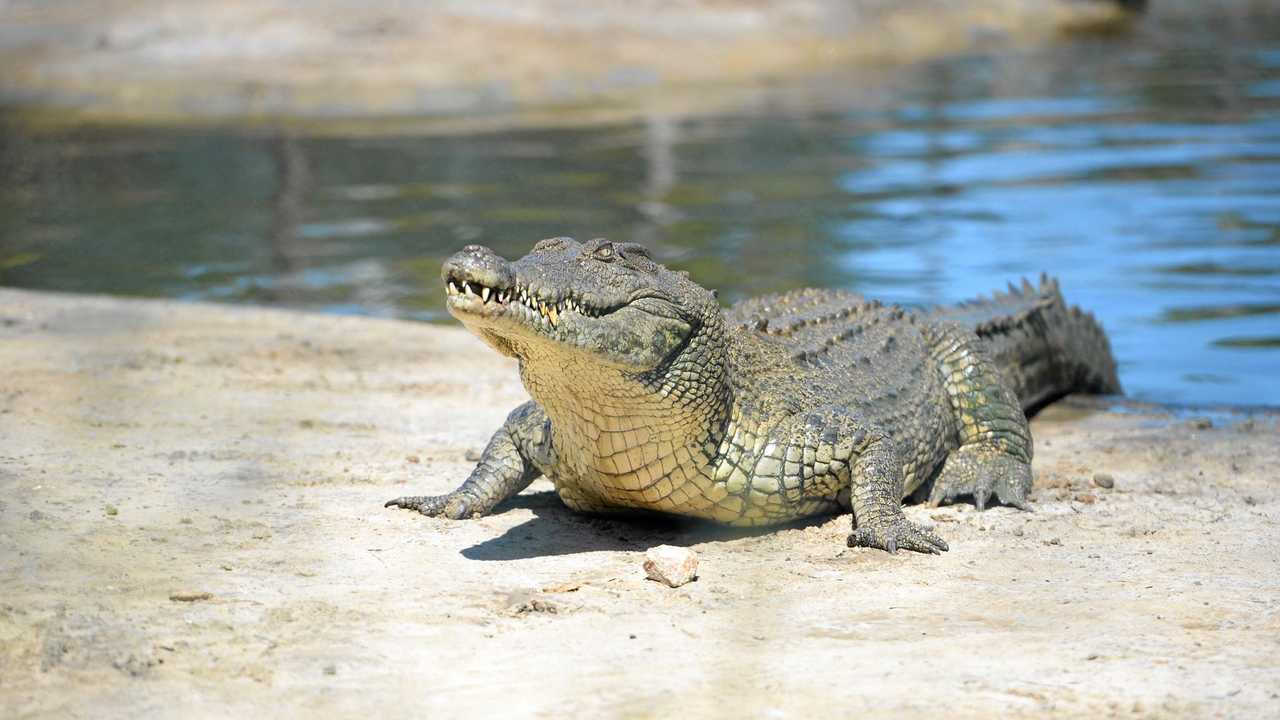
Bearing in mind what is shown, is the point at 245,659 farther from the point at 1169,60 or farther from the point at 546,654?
the point at 1169,60

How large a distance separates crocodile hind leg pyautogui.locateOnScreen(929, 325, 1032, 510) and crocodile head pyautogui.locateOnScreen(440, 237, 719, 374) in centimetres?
129

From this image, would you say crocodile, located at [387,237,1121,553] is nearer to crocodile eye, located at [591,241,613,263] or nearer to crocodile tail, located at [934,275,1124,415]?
crocodile eye, located at [591,241,613,263]

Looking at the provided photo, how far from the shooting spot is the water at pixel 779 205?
400 inches

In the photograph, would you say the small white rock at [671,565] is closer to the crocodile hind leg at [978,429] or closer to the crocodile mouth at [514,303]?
the crocodile mouth at [514,303]

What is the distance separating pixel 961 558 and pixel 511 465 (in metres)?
1.52

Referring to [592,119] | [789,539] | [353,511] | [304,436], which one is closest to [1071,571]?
[789,539]

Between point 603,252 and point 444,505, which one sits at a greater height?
point 603,252

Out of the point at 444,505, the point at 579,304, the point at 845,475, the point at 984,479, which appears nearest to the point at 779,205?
the point at 984,479

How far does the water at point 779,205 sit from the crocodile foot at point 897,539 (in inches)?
142

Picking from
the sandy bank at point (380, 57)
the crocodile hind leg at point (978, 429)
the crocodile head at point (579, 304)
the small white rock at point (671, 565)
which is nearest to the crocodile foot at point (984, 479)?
the crocodile hind leg at point (978, 429)

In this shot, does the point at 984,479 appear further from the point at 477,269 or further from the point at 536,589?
the point at 477,269

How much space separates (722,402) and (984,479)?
1200 millimetres

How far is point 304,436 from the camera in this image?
18.8ft

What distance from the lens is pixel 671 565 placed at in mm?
4062
